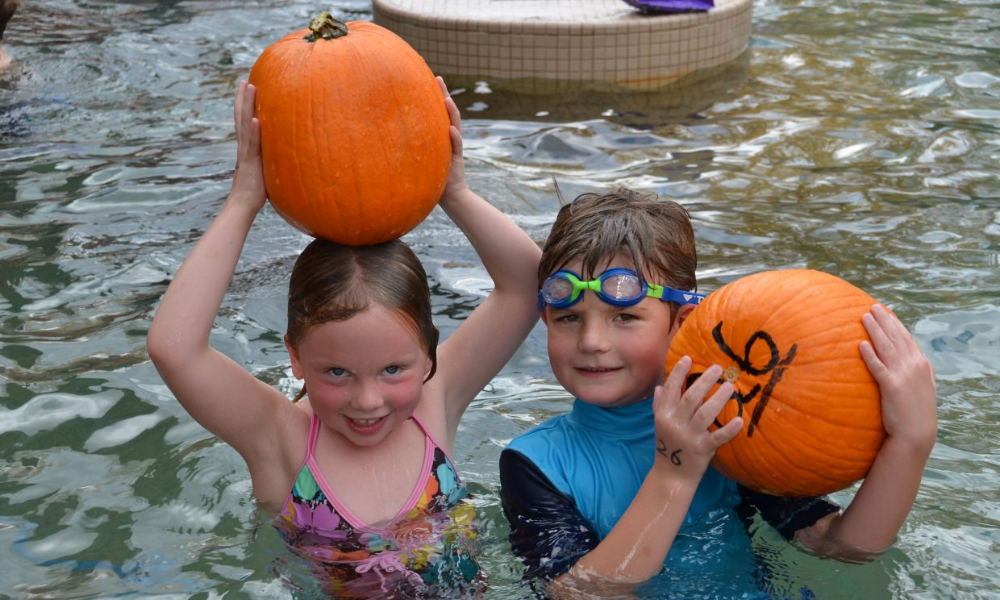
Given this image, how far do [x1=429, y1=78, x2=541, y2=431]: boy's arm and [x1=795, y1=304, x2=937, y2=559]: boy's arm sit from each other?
4.03ft

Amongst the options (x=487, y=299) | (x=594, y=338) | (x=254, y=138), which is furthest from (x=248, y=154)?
(x=594, y=338)

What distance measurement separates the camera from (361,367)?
3555 millimetres

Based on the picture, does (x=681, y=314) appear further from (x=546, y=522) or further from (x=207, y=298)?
(x=207, y=298)

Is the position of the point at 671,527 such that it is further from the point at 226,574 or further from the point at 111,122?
the point at 111,122

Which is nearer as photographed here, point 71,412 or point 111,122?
point 71,412

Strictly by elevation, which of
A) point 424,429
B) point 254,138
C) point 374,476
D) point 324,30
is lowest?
point 374,476

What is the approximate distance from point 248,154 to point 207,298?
1.40 feet

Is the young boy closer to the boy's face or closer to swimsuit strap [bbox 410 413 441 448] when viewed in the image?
the boy's face

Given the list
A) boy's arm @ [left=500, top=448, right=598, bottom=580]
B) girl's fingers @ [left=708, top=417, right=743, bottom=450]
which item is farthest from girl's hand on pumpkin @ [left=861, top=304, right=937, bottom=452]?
boy's arm @ [left=500, top=448, right=598, bottom=580]

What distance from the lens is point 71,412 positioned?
17.2ft

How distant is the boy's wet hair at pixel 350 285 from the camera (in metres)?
3.53

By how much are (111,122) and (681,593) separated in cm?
745

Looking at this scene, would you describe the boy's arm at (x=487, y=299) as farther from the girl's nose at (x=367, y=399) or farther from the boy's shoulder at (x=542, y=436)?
the girl's nose at (x=367, y=399)

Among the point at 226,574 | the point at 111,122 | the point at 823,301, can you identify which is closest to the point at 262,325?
the point at 226,574
